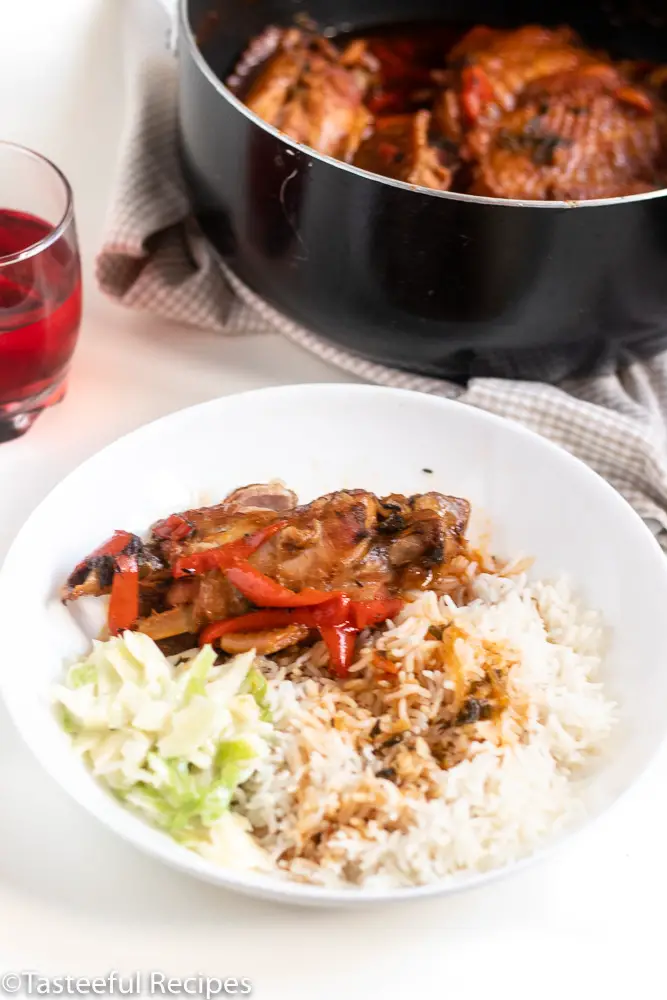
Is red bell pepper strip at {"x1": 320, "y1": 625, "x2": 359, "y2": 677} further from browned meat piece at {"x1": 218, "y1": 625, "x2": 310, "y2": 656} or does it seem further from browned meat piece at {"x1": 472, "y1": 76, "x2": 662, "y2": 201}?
browned meat piece at {"x1": 472, "y1": 76, "x2": 662, "y2": 201}

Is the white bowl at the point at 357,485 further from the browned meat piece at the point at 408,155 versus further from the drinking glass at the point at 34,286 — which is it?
the browned meat piece at the point at 408,155

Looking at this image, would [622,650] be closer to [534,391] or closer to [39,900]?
[534,391]

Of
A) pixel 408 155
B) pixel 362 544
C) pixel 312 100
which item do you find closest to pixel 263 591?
pixel 362 544

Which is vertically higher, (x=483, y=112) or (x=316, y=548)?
(x=483, y=112)

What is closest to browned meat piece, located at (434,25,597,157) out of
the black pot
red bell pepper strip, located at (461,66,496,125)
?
red bell pepper strip, located at (461,66,496,125)

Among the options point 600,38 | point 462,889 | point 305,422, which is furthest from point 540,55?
point 462,889

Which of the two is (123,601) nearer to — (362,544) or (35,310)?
(362,544)

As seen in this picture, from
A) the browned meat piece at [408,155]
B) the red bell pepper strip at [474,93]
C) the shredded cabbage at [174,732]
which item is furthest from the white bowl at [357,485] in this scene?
the red bell pepper strip at [474,93]
